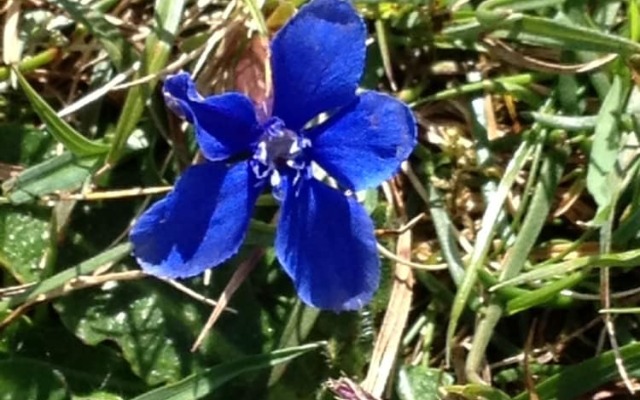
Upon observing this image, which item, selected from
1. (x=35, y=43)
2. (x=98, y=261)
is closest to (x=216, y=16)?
(x=35, y=43)

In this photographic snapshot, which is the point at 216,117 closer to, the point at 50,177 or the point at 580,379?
the point at 50,177

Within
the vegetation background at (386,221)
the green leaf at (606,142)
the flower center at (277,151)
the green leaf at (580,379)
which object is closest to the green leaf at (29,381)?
the vegetation background at (386,221)

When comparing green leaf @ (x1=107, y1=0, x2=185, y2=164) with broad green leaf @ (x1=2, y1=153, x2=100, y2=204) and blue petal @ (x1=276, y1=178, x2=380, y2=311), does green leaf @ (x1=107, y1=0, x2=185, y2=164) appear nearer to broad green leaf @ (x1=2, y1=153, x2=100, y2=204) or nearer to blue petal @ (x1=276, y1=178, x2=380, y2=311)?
broad green leaf @ (x1=2, y1=153, x2=100, y2=204)

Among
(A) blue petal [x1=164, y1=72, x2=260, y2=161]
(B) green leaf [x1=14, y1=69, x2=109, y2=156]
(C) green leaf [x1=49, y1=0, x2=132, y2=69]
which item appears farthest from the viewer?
(C) green leaf [x1=49, y1=0, x2=132, y2=69]

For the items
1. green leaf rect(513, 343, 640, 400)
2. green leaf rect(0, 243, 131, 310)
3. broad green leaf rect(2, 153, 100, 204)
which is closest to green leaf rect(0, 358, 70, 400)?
green leaf rect(0, 243, 131, 310)

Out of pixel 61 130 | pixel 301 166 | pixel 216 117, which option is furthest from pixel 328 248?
pixel 61 130

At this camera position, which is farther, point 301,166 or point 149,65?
point 149,65

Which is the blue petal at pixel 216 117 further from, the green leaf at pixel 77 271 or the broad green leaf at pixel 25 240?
the broad green leaf at pixel 25 240
